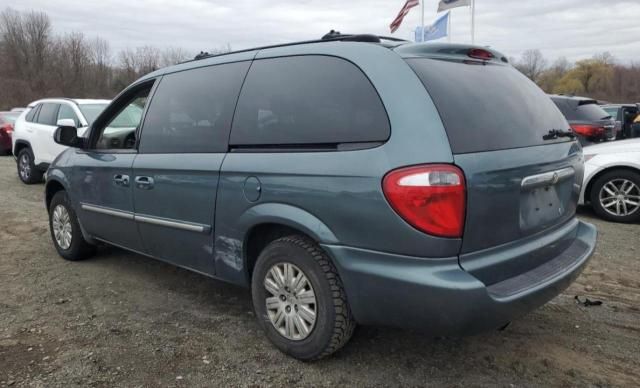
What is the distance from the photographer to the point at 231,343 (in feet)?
10.3

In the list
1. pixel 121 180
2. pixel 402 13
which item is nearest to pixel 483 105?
pixel 121 180

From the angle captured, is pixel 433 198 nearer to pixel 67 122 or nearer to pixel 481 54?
pixel 481 54

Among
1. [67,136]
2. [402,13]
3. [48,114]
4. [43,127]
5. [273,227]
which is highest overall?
[402,13]

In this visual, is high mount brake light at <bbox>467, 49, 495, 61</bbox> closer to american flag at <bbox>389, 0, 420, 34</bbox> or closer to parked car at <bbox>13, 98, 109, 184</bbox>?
parked car at <bbox>13, 98, 109, 184</bbox>

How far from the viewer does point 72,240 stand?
4668mm

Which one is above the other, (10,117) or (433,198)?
(10,117)

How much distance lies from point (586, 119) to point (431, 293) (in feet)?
24.1

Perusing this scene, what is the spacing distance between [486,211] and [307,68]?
126cm

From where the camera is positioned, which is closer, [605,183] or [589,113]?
[605,183]

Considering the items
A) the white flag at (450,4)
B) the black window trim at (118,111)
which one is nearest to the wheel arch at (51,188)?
the black window trim at (118,111)

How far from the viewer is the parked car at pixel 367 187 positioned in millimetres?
2271

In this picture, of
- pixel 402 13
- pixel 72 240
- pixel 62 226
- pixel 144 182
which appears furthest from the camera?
pixel 402 13

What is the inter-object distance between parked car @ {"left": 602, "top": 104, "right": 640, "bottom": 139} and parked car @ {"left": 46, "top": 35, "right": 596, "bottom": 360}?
452 inches

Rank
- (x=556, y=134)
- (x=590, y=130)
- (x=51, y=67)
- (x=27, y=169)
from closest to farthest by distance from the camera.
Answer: (x=556, y=134) < (x=590, y=130) < (x=27, y=169) < (x=51, y=67)
